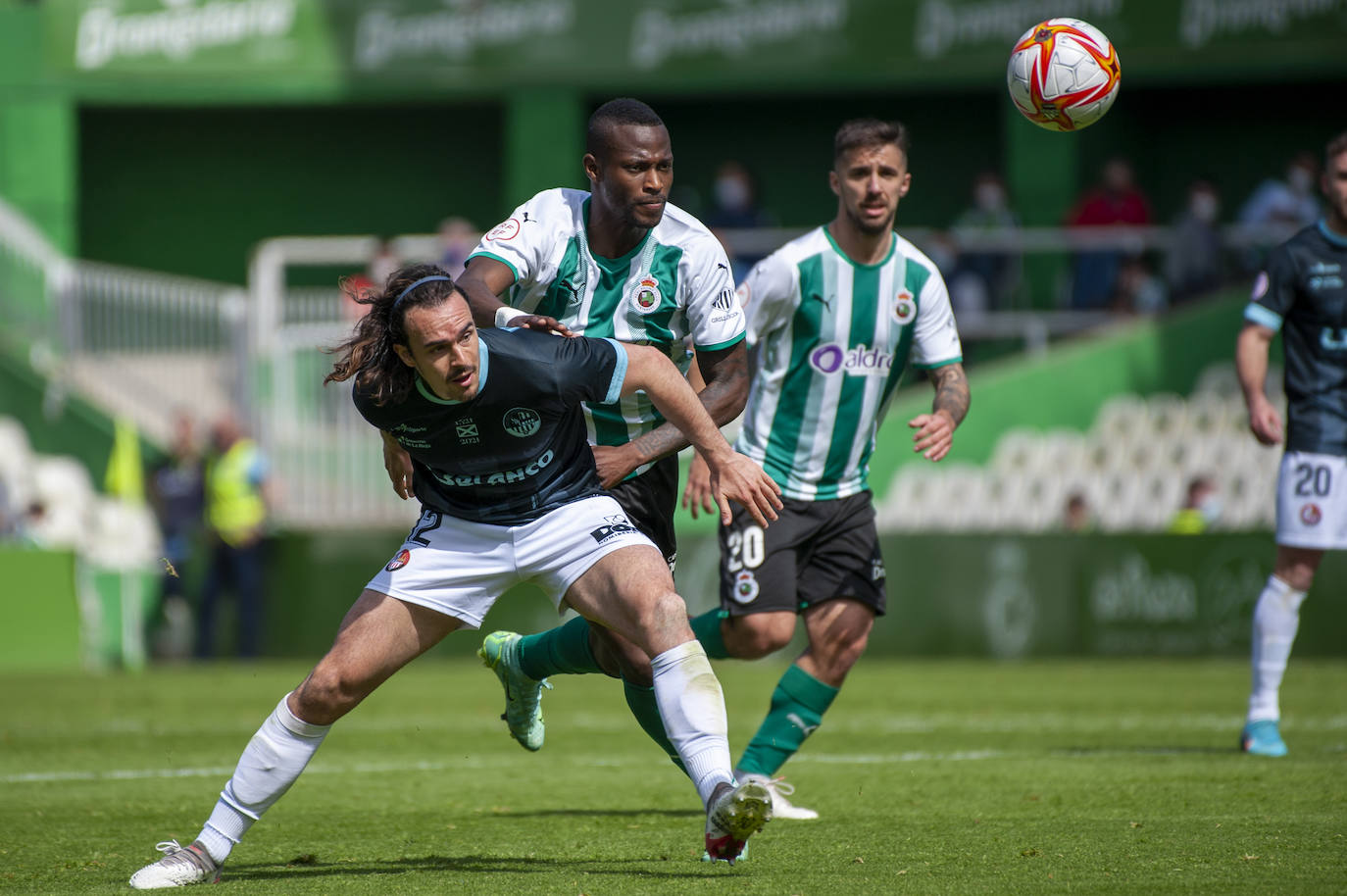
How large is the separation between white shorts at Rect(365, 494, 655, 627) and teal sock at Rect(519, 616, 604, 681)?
0.96 meters

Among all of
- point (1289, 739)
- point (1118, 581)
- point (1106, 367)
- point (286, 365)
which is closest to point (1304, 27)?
Answer: point (1106, 367)

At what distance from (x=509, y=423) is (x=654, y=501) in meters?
1.14

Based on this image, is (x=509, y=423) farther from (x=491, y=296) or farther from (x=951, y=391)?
(x=951, y=391)

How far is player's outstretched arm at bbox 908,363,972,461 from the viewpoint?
20.8ft

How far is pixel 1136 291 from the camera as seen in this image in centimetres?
1908

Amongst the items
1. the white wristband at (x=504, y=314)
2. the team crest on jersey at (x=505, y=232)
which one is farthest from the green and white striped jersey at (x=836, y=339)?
the white wristband at (x=504, y=314)

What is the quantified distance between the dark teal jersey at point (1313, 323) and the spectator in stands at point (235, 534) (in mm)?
10720

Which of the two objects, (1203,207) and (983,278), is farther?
(983,278)

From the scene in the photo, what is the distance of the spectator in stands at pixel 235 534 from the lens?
16.8m

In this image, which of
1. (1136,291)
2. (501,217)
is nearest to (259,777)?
(1136,291)

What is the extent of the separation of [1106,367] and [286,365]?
8.09 metres

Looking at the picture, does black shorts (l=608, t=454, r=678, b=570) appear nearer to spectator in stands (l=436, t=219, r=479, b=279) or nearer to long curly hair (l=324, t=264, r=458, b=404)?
long curly hair (l=324, t=264, r=458, b=404)

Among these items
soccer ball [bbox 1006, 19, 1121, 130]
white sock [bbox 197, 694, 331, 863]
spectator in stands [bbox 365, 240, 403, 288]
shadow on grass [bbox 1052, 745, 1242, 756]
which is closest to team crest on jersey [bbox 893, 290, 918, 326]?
soccer ball [bbox 1006, 19, 1121, 130]

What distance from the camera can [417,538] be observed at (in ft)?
18.4
